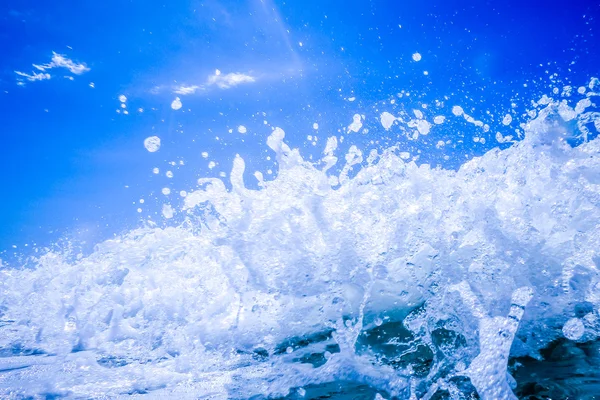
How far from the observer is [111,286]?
16.5 feet

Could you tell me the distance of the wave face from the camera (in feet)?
7.03

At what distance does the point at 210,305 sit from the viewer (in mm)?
3848

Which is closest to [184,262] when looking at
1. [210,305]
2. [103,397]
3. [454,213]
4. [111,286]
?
[111,286]

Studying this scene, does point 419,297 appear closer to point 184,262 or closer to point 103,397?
point 103,397

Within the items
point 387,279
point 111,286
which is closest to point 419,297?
point 387,279

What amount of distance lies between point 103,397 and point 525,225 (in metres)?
3.68

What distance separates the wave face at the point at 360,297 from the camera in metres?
2.14

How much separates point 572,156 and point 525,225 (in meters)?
1.30

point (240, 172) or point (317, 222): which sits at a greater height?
point (240, 172)

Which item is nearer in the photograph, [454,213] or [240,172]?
[454,213]

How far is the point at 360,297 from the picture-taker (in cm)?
320

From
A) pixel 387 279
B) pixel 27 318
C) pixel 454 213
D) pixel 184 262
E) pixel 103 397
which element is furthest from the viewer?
pixel 27 318

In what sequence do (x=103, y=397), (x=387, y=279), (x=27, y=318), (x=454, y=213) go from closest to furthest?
(x=103, y=397), (x=387, y=279), (x=454, y=213), (x=27, y=318)

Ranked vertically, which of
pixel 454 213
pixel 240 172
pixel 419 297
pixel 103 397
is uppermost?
pixel 240 172
